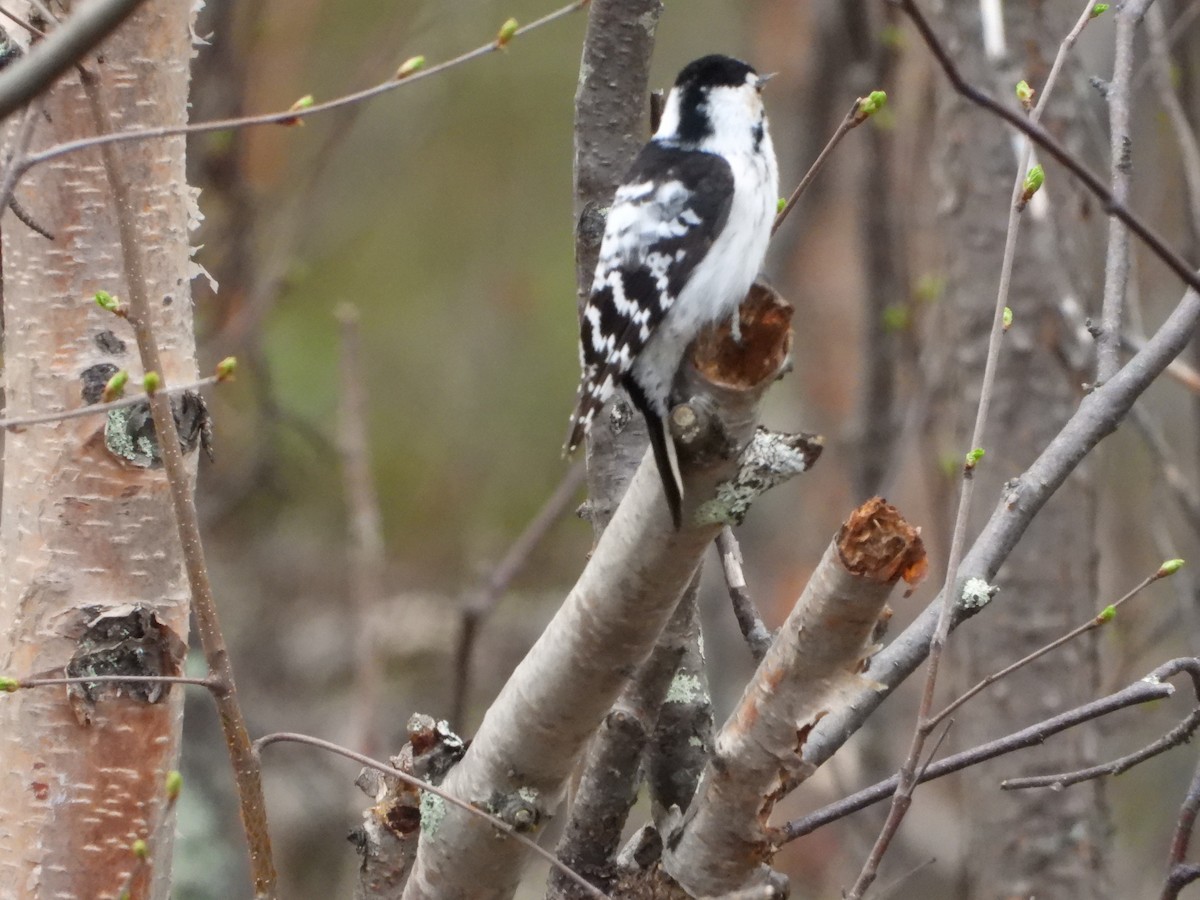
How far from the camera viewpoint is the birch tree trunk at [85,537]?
1.85 meters

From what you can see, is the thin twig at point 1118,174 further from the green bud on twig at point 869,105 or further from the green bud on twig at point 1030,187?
the green bud on twig at point 869,105

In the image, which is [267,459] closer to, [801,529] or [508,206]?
[801,529]

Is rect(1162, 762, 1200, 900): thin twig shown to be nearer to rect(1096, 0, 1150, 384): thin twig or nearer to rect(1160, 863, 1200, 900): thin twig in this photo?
rect(1160, 863, 1200, 900): thin twig

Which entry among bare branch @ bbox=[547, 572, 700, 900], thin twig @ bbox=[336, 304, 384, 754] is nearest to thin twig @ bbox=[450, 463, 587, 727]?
thin twig @ bbox=[336, 304, 384, 754]

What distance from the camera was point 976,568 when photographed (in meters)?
1.73

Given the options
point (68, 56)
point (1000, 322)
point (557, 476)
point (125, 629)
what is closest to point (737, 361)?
point (1000, 322)

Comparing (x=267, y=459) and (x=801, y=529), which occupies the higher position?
(x=801, y=529)

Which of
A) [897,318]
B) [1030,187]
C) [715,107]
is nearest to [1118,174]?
[1030,187]

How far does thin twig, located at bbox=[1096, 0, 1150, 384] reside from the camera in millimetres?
1835

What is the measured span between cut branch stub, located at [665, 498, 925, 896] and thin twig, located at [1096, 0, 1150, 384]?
2.05 feet

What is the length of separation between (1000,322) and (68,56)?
110cm

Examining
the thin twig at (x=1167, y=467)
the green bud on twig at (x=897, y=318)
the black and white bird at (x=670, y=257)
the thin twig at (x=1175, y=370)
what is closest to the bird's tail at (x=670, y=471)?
the black and white bird at (x=670, y=257)

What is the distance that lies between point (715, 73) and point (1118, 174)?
111cm

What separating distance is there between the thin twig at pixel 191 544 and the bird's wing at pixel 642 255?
2.14ft
